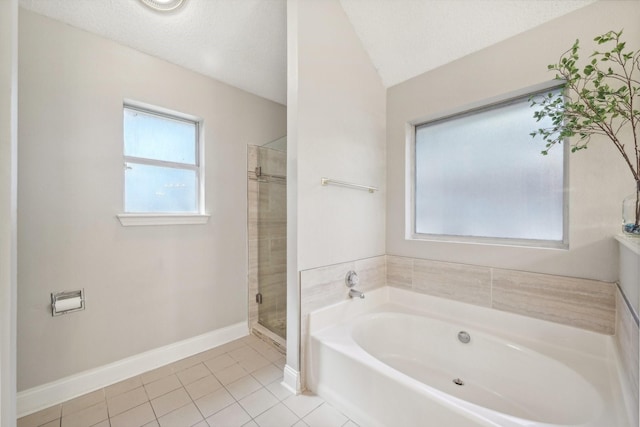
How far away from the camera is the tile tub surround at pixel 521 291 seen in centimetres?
132

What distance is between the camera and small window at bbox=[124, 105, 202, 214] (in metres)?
1.83

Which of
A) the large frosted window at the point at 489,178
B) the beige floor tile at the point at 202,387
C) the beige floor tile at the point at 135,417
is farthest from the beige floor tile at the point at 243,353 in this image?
the large frosted window at the point at 489,178

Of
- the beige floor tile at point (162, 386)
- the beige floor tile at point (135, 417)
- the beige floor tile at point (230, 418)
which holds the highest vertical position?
the beige floor tile at point (230, 418)

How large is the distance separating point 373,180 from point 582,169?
1.22 m

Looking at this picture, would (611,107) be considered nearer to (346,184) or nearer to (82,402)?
(346,184)

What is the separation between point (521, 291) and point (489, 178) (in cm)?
76

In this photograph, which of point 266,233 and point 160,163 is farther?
point 266,233

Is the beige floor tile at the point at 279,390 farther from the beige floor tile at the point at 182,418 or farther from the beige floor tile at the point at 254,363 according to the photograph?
the beige floor tile at the point at 182,418

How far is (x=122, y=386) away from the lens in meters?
1.63

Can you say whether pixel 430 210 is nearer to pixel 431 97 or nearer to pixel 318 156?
pixel 431 97

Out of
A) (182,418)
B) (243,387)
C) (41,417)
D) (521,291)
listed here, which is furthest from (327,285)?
(41,417)

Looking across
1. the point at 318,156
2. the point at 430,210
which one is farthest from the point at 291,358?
the point at 430,210

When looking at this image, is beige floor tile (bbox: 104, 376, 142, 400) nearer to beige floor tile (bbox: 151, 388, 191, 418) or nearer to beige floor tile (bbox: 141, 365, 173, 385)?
beige floor tile (bbox: 141, 365, 173, 385)

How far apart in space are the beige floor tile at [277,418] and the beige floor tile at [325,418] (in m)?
0.07
